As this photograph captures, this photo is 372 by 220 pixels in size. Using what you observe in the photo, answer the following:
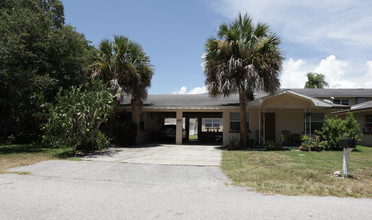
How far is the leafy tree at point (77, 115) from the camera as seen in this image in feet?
36.2

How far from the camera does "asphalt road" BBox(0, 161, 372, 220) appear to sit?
424 cm

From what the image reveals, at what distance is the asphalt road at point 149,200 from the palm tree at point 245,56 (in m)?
7.44

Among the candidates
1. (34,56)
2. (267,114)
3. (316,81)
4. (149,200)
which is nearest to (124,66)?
(34,56)

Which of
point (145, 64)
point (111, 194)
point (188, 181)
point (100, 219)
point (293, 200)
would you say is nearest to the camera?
point (100, 219)

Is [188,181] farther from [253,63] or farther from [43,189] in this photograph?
[253,63]

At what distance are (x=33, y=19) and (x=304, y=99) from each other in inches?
572

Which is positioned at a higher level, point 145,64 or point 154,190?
point 145,64

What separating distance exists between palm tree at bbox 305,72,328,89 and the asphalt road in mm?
38759

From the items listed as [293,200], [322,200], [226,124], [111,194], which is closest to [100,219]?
[111,194]

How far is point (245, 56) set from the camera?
45.9 feet

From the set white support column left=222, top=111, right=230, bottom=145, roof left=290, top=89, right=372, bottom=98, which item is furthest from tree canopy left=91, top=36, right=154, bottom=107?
roof left=290, top=89, right=372, bottom=98

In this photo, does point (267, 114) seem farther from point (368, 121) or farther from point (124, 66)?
point (124, 66)

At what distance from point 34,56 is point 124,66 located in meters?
4.34

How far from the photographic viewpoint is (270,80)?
13773 millimetres
